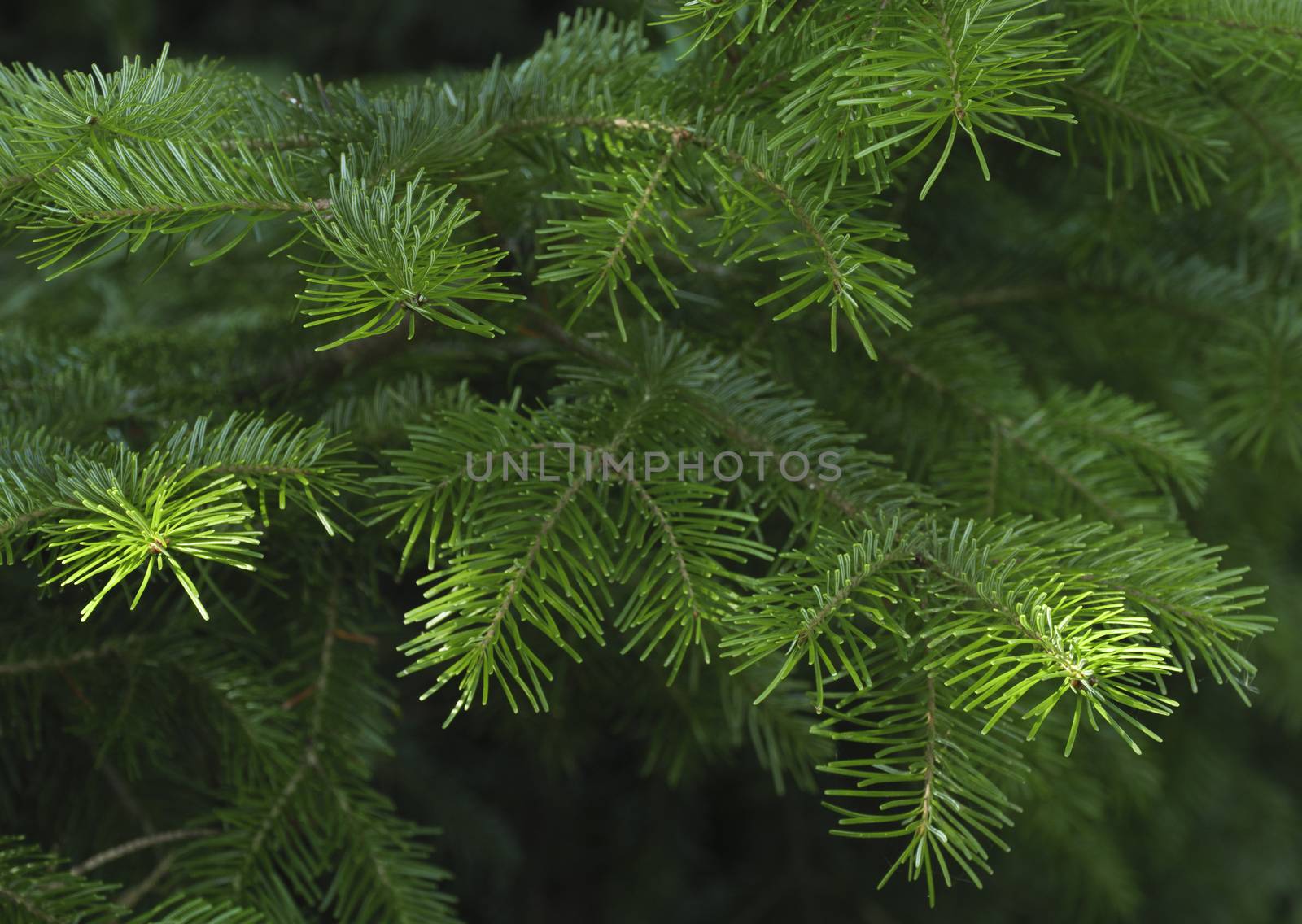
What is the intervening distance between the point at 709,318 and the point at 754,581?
0.25 m

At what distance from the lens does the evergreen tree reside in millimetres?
340

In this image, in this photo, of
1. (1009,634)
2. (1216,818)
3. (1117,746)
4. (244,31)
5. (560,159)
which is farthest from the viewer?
(244,31)

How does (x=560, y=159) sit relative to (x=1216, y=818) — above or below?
above

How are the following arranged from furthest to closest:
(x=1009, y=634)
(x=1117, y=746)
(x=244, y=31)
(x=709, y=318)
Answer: (x=244, y=31) → (x=1117, y=746) → (x=709, y=318) → (x=1009, y=634)

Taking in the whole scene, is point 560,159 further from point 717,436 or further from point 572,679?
point 572,679

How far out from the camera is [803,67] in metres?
0.35

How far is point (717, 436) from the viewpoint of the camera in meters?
0.45

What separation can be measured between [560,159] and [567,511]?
0.18 meters

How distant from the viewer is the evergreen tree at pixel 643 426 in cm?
34

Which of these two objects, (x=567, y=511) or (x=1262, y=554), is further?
(x=1262, y=554)

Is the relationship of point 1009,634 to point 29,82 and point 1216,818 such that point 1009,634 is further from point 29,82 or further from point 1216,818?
point 1216,818

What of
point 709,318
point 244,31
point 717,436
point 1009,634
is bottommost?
point 1009,634

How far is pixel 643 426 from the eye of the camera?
0.41 meters

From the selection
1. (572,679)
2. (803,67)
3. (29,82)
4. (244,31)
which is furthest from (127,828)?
(244,31)
